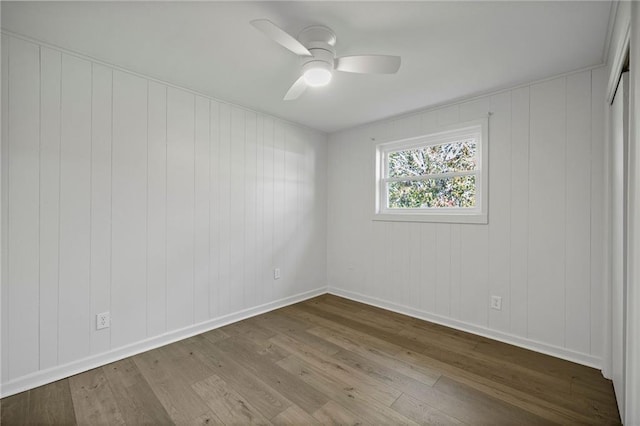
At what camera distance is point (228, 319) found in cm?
301

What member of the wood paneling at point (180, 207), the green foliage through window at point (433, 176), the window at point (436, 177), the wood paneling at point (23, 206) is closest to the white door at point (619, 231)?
the window at point (436, 177)

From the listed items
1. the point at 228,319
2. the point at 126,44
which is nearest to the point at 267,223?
the point at 228,319

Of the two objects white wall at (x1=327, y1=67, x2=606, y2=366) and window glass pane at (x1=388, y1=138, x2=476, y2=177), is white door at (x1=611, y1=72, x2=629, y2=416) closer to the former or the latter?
white wall at (x1=327, y1=67, x2=606, y2=366)

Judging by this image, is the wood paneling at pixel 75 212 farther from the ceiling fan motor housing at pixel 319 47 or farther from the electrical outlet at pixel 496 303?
the electrical outlet at pixel 496 303

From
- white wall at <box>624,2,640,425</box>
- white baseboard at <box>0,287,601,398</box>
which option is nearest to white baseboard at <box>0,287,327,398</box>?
white baseboard at <box>0,287,601,398</box>

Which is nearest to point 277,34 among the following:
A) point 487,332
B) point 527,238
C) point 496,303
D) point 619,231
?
point 619,231

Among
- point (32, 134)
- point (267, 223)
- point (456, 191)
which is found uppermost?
point (32, 134)

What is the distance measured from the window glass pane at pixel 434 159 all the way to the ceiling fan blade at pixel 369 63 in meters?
1.61

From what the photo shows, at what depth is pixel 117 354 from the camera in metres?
2.27

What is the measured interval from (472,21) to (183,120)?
242 centimetres

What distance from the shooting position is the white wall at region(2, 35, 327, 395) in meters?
1.89

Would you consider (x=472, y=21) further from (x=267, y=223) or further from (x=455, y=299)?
(x=267, y=223)

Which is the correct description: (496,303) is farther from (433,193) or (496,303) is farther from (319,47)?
(319,47)

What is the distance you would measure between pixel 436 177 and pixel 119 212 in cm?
307
